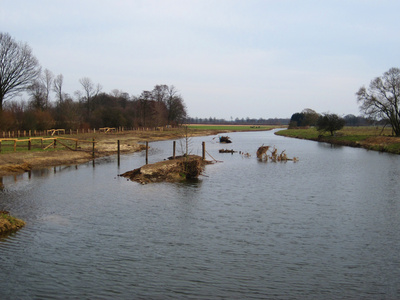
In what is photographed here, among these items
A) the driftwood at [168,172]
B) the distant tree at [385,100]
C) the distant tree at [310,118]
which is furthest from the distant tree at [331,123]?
the distant tree at [310,118]

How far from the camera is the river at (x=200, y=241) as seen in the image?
10609 mm

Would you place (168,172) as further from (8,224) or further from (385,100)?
(385,100)

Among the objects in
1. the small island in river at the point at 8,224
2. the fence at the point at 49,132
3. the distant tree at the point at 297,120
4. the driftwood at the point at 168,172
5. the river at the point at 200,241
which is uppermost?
the distant tree at the point at 297,120

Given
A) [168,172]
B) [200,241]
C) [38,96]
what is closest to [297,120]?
[38,96]

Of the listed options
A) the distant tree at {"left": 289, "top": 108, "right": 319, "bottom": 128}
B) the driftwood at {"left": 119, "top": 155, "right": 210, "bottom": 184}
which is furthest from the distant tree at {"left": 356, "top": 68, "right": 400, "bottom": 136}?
the distant tree at {"left": 289, "top": 108, "right": 319, "bottom": 128}

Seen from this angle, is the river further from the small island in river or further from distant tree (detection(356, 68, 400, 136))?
distant tree (detection(356, 68, 400, 136))

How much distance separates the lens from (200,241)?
47.7 feet

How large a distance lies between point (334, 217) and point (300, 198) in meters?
4.55

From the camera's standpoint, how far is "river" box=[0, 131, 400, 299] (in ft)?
34.8

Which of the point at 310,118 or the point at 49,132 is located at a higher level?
the point at 310,118

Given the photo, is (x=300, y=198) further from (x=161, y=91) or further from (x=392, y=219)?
(x=161, y=91)

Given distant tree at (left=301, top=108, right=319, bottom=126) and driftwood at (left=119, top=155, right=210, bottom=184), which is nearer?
driftwood at (left=119, top=155, right=210, bottom=184)

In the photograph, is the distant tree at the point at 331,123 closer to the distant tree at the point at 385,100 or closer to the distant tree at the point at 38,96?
the distant tree at the point at 385,100

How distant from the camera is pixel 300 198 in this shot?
22656 mm
